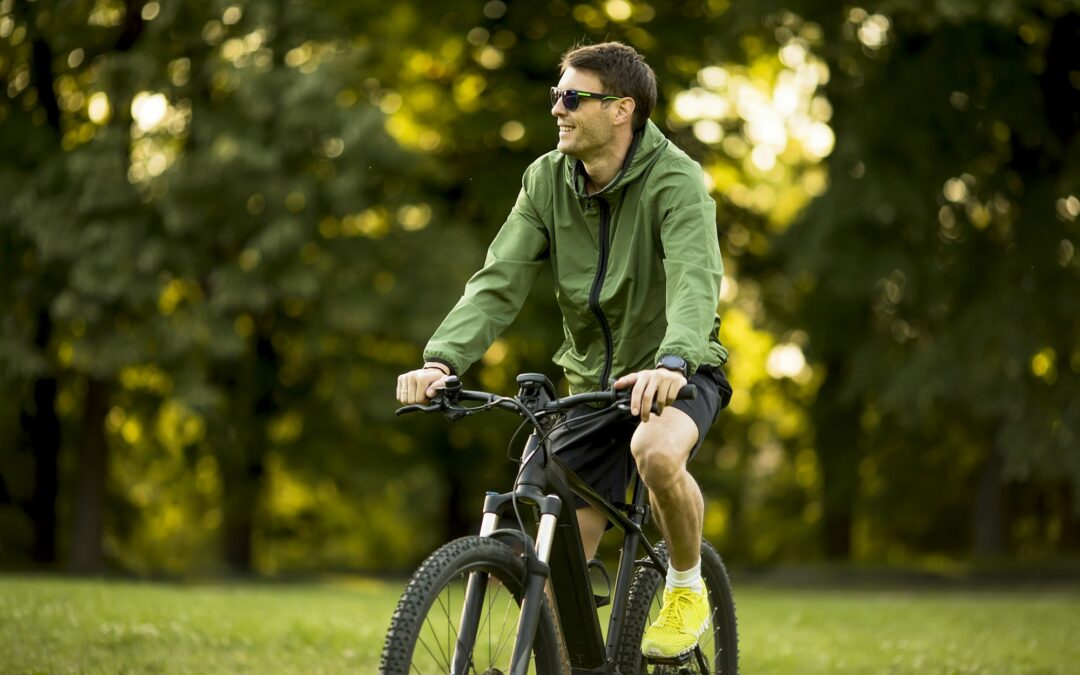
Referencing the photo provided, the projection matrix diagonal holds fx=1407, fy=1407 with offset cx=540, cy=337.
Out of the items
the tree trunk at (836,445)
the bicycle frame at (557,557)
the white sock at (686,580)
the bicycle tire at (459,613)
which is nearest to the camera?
the bicycle tire at (459,613)

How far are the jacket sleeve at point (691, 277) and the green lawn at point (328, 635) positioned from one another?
3358 mm

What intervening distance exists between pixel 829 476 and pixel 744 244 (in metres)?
4.01

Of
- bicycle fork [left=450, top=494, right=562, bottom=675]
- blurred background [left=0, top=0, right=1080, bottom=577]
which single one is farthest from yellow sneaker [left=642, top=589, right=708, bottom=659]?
blurred background [left=0, top=0, right=1080, bottom=577]

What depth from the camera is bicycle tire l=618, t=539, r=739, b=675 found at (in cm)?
439

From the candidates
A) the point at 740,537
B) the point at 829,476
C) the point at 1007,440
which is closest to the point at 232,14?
the point at 1007,440

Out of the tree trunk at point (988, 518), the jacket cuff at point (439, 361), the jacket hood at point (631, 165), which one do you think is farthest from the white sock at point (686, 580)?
the tree trunk at point (988, 518)

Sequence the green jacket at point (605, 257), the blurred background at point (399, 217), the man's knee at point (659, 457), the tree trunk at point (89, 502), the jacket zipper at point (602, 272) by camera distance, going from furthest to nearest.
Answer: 1. the tree trunk at point (89, 502)
2. the blurred background at point (399, 217)
3. the jacket zipper at point (602, 272)
4. the green jacket at point (605, 257)
5. the man's knee at point (659, 457)

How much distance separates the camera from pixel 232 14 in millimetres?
15203

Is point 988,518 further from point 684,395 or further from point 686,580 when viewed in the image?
point 684,395

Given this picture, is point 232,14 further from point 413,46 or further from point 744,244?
point 744,244

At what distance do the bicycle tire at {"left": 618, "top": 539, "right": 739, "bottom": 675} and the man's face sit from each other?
1371 mm

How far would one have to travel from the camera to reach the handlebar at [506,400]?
3.66m

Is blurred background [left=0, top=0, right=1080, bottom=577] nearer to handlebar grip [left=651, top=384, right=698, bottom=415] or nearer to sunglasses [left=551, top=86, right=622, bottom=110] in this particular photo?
sunglasses [left=551, top=86, right=622, bottom=110]

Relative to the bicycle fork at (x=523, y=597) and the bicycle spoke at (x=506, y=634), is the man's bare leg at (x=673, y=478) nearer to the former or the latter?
the bicycle fork at (x=523, y=597)
